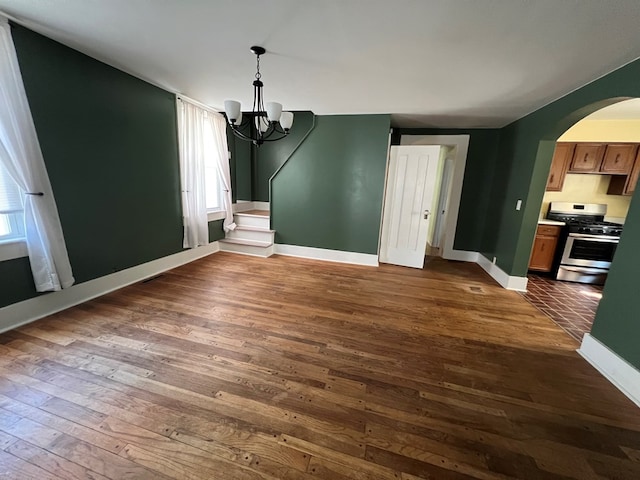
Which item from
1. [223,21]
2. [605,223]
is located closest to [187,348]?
[223,21]

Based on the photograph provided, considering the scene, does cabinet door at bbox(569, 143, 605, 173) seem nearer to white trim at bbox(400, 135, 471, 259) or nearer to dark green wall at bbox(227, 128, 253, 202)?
white trim at bbox(400, 135, 471, 259)

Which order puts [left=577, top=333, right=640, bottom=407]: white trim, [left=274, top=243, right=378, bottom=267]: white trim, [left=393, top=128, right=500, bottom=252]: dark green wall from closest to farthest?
[left=577, top=333, right=640, bottom=407]: white trim < [left=274, top=243, right=378, bottom=267]: white trim < [left=393, top=128, right=500, bottom=252]: dark green wall

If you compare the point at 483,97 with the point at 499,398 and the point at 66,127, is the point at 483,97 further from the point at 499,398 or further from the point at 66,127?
the point at 66,127

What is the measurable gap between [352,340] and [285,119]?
2266 millimetres

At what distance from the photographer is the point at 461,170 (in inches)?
184

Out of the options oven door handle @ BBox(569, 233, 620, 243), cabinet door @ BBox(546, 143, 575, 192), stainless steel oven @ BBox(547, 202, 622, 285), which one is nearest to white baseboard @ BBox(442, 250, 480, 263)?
stainless steel oven @ BBox(547, 202, 622, 285)

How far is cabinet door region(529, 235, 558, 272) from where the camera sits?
12.9ft

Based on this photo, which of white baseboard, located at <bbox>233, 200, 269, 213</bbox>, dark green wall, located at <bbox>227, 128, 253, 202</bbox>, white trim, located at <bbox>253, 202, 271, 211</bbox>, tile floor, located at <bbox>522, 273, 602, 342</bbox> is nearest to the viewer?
tile floor, located at <bbox>522, 273, 602, 342</bbox>

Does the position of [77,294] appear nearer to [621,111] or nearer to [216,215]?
[216,215]

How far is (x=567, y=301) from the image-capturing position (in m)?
3.24

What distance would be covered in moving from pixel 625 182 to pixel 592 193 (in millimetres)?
361

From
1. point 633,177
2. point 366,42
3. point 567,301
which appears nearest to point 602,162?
point 633,177

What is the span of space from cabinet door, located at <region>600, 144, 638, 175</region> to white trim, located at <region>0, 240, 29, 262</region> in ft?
23.3

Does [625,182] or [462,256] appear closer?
[625,182]
